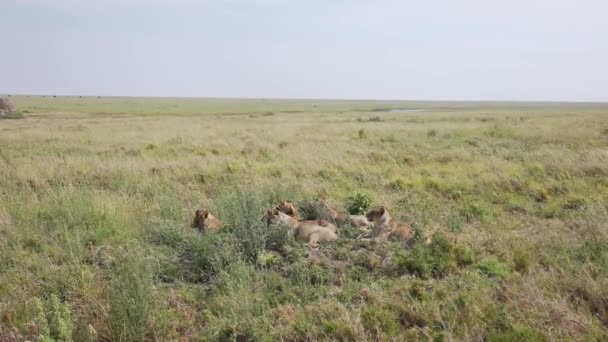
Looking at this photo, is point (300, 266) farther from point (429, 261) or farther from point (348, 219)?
point (348, 219)

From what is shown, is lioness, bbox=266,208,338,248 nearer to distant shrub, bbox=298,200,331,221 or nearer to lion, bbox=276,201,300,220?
lion, bbox=276,201,300,220

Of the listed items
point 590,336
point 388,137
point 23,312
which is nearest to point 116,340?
point 23,312

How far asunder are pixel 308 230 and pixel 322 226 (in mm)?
299

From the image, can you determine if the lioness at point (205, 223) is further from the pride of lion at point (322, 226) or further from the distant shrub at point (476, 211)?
the distant shrub at point (476, 211)

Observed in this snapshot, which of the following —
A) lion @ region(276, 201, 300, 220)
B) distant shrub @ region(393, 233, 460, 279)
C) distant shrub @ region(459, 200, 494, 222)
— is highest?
lion @ region(276, 201, 300, 220)

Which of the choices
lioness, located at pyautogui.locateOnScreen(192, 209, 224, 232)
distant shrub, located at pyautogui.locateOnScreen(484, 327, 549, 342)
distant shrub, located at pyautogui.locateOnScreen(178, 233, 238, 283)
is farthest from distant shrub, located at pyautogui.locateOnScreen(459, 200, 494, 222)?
distant shrub, located at pyautogui.locateOnScreen(178, 233, 238, 283)

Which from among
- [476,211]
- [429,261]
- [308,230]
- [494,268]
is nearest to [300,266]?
[308,230]

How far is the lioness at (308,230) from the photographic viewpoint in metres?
5.55

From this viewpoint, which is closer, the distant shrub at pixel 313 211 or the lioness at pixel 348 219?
the lioness at pixel 348 219

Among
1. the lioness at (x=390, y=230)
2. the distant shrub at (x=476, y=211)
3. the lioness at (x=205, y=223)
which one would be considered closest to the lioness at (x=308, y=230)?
the lioness at (x=390, y=230)

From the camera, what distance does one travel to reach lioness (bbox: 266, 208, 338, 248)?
555cm

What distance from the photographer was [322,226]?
5.87 m

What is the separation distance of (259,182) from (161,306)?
19.1 feet

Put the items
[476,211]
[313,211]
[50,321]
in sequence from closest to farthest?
[50,321], [313,211], [476,211]
